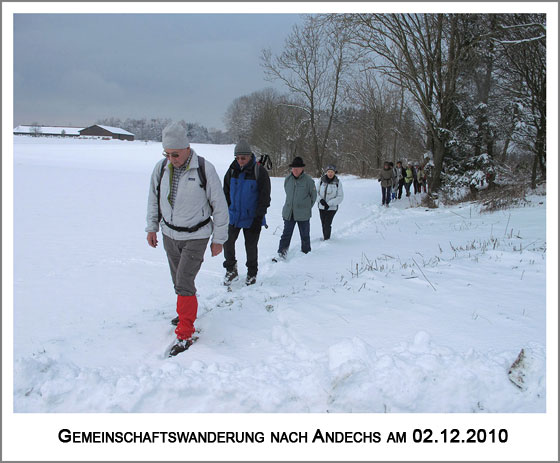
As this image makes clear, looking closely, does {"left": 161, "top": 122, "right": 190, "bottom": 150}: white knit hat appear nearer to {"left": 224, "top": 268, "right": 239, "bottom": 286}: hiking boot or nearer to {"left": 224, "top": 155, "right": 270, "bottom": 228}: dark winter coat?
{"left": 224, "top": 155, "right": 270, "bottom": 228}: dark winter coat

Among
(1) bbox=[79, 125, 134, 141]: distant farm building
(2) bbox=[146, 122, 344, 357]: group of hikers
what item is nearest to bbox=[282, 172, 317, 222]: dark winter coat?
(2) bbox=[146, 122, 344, 357]: group of hikers

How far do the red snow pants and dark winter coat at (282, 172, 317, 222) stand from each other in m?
3.75

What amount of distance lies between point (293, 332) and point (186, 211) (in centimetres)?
161

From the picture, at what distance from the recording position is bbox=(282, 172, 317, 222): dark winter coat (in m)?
7.02

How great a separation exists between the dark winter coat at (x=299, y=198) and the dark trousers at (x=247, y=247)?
5.95 ft

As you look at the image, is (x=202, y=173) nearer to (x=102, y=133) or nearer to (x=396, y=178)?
(x=396, y=178)

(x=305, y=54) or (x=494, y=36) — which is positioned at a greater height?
(x=305, y=54)

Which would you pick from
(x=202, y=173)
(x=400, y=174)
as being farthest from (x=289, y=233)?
(x=400, y=174)

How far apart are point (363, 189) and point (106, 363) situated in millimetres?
19284

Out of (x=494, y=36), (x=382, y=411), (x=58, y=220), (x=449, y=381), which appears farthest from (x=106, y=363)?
(x=494, y=36)

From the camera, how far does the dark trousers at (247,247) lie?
5295 millimetres

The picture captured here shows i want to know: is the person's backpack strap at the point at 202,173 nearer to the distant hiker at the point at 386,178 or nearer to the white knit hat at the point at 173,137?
the white knit hat at the point at 173,137

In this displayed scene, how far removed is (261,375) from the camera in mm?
2863

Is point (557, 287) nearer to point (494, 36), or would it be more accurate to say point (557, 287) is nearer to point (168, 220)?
point (168, 220)
